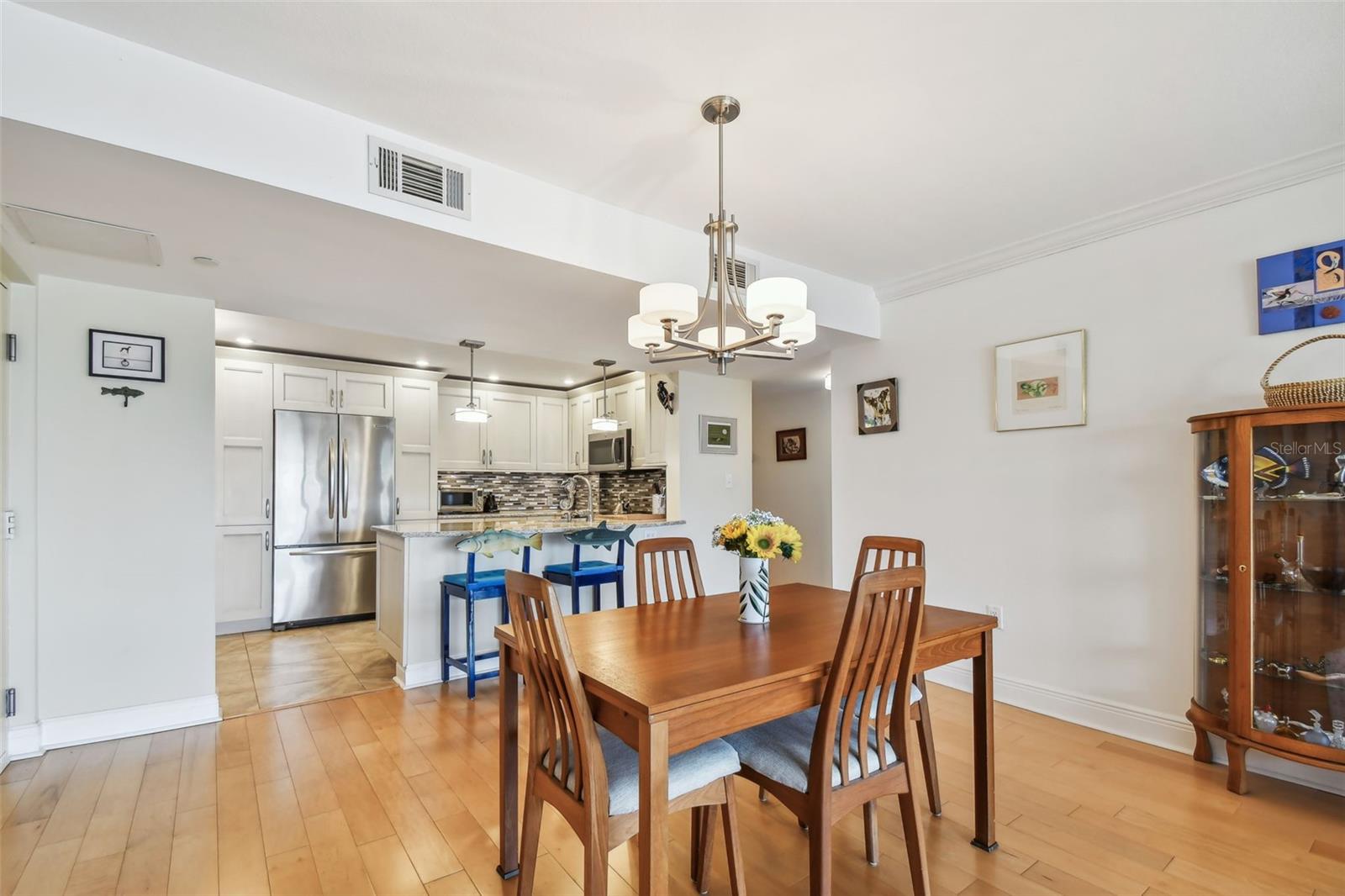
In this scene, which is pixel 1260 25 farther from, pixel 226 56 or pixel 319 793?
pixel 319 793

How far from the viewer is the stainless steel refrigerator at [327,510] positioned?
492 cm

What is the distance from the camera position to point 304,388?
202 inches

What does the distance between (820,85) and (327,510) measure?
4834mm

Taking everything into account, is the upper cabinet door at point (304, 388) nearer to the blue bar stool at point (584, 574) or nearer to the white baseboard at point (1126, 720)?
the blue bar stool at point (584, 574)

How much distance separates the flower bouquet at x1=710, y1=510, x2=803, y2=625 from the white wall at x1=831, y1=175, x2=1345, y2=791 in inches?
73.8

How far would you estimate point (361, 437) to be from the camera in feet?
17.3

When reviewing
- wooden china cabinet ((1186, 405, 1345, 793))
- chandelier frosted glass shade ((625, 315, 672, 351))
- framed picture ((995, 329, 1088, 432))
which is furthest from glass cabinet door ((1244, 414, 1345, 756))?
chandelier frosted glass shade ((625, 315, 672, 351))

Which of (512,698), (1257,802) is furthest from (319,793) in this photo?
(1257,802)

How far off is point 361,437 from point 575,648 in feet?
14.2

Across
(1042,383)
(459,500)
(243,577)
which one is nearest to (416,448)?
(459,500)

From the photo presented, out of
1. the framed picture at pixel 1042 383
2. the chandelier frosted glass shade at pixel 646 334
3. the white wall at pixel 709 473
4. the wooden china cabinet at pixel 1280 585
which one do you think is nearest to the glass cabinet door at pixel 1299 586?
the wooden china cabinet at pixel 1280 585

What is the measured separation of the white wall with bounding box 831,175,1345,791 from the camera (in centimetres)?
262

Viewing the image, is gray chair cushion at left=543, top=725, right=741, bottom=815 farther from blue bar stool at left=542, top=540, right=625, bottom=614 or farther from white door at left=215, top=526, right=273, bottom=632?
white door at left=215, top=526, right=273, bottom=632

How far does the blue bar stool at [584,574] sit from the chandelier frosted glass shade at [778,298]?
2.16 metres
